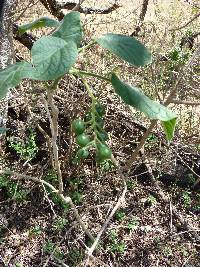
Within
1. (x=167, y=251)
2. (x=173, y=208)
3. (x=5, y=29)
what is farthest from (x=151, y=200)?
(x=5, y=29)

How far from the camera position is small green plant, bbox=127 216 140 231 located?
9.10 ft

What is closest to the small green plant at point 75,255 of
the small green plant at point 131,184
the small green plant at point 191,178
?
the small green plant at point 131,184

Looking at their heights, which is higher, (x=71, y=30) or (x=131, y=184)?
(x=71, y=30)

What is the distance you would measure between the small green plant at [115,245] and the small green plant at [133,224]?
118 mm

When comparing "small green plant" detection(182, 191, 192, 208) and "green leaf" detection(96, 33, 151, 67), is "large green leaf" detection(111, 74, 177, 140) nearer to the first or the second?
"green leaf" detection(96, 33, 151, 67)

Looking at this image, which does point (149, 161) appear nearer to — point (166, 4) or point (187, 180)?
point (187, 180)

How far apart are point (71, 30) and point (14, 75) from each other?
16 centimetres

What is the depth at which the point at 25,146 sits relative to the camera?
286 centimetres

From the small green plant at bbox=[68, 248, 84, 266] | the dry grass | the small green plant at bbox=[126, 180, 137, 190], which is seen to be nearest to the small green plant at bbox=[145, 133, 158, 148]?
the dry grass

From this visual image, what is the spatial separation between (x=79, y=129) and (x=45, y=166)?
1752 mm

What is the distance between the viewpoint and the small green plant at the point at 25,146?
9.27 feet

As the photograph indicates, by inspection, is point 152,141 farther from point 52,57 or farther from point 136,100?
point 52,57

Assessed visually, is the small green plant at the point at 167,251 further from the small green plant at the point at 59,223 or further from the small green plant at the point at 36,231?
the small green plant at the point at 36,231

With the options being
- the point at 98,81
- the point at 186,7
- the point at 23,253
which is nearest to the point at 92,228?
the point at 23,253
